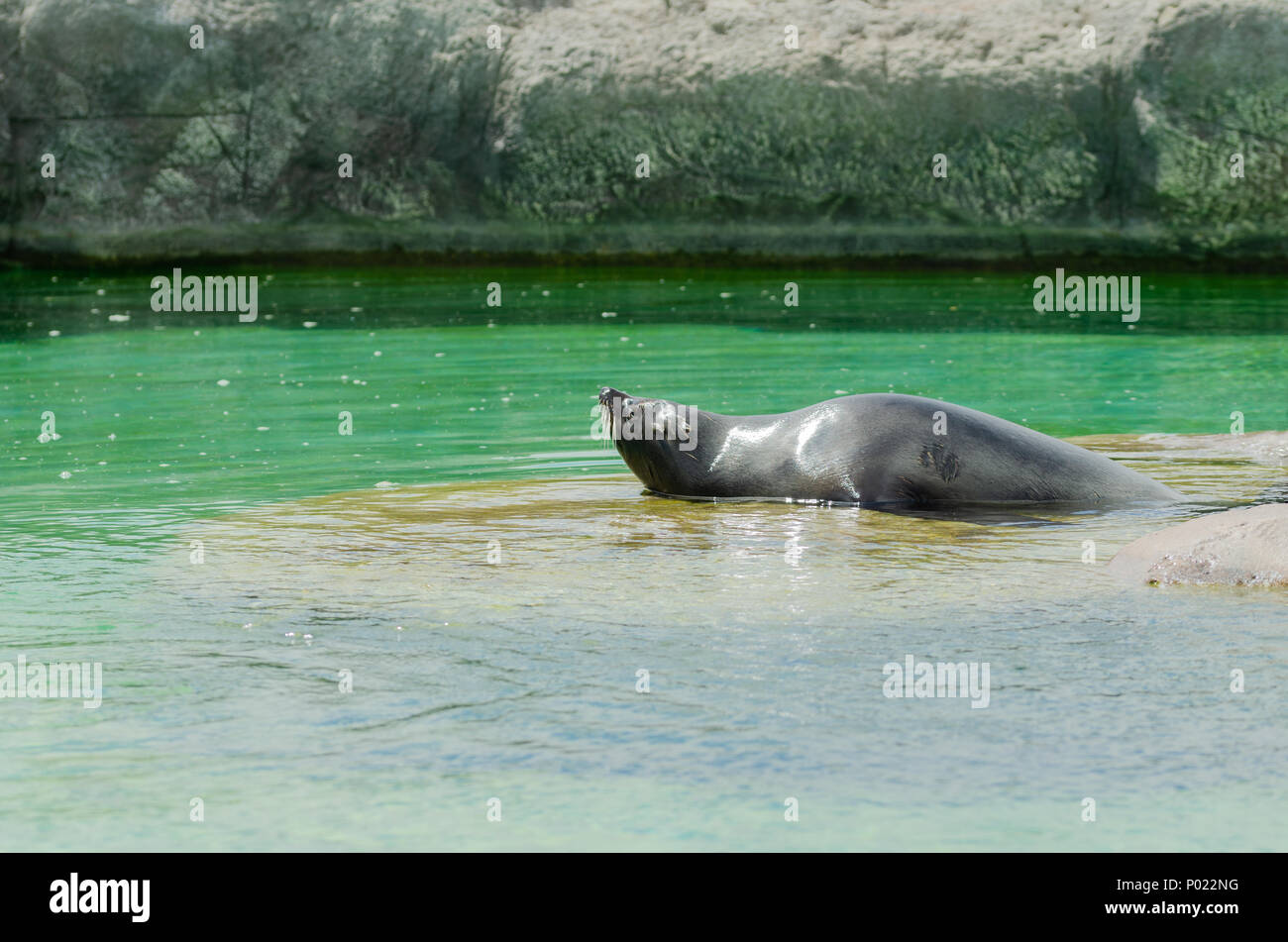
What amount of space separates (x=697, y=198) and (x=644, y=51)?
5.53 feet

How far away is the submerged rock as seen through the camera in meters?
5.11

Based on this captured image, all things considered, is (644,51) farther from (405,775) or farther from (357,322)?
(405,775)

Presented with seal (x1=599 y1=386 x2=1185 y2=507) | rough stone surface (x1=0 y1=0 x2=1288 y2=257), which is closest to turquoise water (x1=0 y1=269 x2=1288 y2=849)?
seal (x1=599 y1=386 x2=1185 y2=507)

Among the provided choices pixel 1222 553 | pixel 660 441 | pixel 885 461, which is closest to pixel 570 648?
pixel 1222 553

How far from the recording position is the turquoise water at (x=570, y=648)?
3430 millimetres

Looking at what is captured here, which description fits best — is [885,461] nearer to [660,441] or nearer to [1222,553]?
[660,441]

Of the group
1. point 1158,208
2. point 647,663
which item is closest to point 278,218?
point 1158,208

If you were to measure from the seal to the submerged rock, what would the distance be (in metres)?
1.43

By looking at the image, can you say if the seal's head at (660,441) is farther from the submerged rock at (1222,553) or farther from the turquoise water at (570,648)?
the submerged rock at (1222,553)

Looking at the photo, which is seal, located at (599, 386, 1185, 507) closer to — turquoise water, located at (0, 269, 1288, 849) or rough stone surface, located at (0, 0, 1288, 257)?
turquoise water, located at (0, 269, 1288, 849)

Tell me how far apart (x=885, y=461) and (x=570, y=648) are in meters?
2.50

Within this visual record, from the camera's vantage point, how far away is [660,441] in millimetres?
7258

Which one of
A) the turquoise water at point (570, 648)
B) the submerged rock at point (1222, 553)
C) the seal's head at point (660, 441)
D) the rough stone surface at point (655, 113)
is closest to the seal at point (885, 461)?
the seal's head at point (660, 441)

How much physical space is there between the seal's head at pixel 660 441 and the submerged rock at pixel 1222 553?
221 cm
